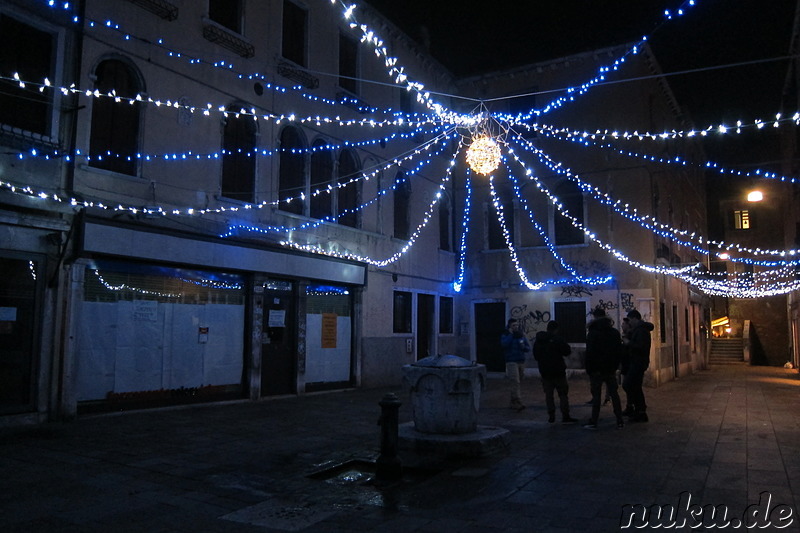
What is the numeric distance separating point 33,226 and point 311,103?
23.1ft

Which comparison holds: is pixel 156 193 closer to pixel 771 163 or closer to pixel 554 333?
pixel 554 333

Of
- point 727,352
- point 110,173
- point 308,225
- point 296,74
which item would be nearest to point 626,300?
point 308,225

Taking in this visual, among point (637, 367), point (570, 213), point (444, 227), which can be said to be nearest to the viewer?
point (637, 367)

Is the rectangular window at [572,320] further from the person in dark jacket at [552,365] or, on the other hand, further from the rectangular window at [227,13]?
the rectangular window at [227,13]

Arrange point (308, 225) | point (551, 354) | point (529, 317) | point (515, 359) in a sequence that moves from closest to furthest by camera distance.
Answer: point (551, 354)
point (515, 359)
point (308, 225)
point (529, 317)

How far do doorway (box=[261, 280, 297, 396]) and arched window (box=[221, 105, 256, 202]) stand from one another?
207cm

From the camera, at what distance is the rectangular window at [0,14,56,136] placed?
9.08 metres

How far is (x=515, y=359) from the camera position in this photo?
12.0 meters

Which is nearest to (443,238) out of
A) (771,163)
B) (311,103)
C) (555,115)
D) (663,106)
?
(555,115)

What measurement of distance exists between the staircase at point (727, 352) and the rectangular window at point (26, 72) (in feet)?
122

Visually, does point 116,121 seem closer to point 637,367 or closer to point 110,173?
point 110,173

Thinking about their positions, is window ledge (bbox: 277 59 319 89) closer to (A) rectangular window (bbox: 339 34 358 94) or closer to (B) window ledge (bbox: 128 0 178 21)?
(A) rectangular window (bbox: 339 34 358 94)

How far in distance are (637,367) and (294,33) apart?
10.5 meters

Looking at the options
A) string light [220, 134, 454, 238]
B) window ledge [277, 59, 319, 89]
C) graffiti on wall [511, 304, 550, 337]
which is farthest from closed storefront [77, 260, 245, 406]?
graffiti on wall [511, 304, 550, 337]
